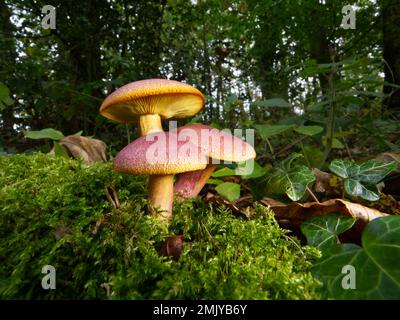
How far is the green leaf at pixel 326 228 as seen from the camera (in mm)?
1043

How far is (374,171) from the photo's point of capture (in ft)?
4.21

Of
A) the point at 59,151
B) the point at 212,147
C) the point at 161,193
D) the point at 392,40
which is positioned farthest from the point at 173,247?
the point at 392,40

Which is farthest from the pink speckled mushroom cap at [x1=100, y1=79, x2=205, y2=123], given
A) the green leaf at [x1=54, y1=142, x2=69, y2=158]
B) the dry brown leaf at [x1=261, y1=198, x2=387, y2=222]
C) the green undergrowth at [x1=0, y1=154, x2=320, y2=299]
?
the dry brown leaf at [x1=261, y1=198, x2=387, y2=222]

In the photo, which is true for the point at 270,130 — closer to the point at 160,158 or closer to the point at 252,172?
the point at 252,172

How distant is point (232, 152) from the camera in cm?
132

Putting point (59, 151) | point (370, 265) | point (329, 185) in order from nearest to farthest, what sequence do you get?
1. point (370, 265)
2. point (329, 185)
3. point (59, 151)

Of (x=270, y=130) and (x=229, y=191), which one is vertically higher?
(x=270, y=130)

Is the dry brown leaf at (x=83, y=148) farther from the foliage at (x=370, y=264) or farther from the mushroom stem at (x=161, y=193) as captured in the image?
the foliage at (x=370, y=264)

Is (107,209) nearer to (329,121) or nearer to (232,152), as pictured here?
(232,152)

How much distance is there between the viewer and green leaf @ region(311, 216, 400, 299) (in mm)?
768

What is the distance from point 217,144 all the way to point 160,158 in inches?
11.9

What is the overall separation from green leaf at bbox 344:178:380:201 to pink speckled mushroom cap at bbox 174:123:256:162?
0.45 m

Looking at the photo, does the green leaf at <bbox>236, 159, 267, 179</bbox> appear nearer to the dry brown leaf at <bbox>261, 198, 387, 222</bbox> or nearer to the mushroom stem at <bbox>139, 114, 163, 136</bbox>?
the dry brown leaf at <bbox>261, 198, 387, 222</bbox>
